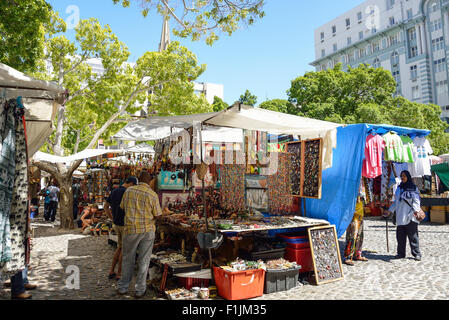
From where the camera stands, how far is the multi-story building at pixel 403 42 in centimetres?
3447

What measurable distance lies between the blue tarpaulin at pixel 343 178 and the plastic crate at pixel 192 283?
2.67 metres

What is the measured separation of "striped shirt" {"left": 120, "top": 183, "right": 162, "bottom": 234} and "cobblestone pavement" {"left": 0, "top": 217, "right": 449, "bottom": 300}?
106 cm

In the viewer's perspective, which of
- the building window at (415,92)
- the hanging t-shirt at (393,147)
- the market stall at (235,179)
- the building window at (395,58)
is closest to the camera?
the market stall at (235,179)

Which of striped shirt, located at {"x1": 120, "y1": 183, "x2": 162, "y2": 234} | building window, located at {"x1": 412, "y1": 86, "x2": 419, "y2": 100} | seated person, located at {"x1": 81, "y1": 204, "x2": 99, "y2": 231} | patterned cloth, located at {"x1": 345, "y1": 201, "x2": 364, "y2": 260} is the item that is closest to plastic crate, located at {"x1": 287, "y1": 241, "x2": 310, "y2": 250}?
patterned cloth, located at {"x1": 345, "y1": 201, "x2": 364, "y2": 260}

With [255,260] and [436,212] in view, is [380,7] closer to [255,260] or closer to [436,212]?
[436,212]

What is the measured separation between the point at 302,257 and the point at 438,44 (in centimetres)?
3953

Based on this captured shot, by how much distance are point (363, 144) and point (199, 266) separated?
3635 millimetres

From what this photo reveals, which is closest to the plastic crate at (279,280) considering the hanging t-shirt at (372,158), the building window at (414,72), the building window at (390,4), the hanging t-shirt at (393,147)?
the hanging t-shirt at (372,158)

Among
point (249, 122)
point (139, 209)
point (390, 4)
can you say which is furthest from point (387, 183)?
point (390, 4)

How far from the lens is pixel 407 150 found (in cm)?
666

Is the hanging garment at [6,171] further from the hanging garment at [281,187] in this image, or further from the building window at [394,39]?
the building window at [394,39]

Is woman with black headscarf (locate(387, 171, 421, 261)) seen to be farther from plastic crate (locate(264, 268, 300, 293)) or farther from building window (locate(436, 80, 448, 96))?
building window (locate(436, 80, 448, 96))

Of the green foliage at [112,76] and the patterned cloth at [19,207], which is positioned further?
the green foliage at [112,76]
